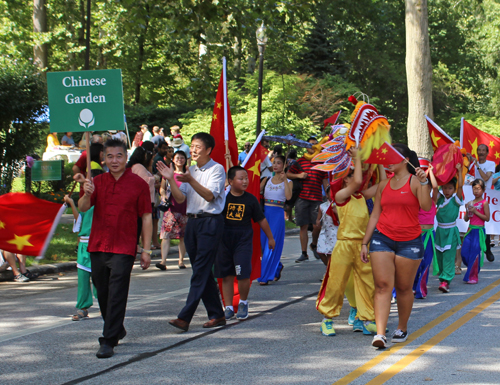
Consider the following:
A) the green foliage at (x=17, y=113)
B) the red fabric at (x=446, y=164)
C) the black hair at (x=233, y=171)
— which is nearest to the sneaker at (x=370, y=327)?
the red fabric at (x=446, y=164)

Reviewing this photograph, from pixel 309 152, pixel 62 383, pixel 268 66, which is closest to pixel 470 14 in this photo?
pixel 268 66

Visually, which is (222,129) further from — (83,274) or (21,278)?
(21,278)

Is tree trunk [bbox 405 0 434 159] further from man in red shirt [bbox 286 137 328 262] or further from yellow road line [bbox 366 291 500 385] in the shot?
yellow road line [bbox 366 291 500 385]

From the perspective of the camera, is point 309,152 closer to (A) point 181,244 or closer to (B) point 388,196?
(A) point 181,244

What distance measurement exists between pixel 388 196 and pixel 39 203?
143 inches

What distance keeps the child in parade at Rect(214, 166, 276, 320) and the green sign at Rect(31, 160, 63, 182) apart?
563cm

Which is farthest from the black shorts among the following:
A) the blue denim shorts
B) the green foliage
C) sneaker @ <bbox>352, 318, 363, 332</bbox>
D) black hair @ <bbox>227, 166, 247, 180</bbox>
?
the green foliage

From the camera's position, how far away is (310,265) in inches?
446

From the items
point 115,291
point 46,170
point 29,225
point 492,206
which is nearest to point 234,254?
point 115,291

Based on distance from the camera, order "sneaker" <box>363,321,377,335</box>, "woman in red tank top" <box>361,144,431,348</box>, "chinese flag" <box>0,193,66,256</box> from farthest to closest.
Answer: "chinese flag" <box>0,193,66,256</box>, "sneaker" <box>363,321,377,335</box>, "woman in red tank top" <box>361,144,431,348</box>

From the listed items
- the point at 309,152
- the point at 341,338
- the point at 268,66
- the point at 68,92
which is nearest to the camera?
the point at 341,338

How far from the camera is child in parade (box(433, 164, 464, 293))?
8898 mm

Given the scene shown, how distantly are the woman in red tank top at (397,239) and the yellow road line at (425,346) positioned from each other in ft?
1.06

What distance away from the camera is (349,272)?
247 inches
